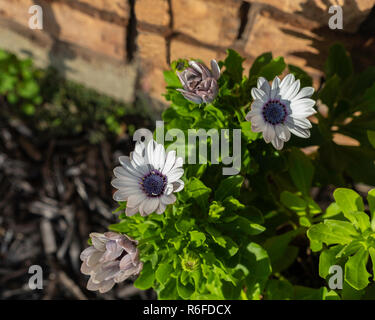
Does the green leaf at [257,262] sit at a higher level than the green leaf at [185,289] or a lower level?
higher

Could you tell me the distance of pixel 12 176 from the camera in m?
1.94

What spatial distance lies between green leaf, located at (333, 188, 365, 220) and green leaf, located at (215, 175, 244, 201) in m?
0.25

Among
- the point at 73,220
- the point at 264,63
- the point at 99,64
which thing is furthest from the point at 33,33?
the point at 264,63

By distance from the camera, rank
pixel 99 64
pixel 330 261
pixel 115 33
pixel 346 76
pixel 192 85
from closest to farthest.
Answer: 1. pixel 192 85
2. pixel 330 261
3. pixel 346 76
4. pixel 115 33
5. pixel 99 64

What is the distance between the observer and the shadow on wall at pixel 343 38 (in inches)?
47.5

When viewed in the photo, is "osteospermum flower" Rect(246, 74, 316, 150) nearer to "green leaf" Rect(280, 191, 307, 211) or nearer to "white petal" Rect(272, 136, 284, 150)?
"white petal" Rect(272, 136, 284, 150)

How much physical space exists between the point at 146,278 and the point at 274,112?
524mm

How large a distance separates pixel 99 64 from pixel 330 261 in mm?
1414

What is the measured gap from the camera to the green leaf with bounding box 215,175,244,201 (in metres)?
0.93

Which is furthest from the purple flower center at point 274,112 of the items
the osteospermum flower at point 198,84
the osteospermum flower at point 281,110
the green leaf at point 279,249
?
the green leaf at point 279,249

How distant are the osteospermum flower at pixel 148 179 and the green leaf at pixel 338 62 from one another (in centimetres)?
68

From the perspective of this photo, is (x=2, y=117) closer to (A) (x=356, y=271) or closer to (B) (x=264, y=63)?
(B) (x=264, y=63)

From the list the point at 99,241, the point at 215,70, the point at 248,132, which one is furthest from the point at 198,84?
the point at 99,241

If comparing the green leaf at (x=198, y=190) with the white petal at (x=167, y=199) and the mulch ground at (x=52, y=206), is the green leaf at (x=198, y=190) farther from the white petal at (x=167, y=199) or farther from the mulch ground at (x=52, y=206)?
the mulch ground at (x=52, y=206)
